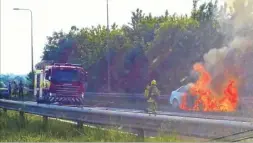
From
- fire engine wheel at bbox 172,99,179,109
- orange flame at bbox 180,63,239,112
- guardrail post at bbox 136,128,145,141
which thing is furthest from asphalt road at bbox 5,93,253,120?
guardrail post at bbox 136,128,145,141

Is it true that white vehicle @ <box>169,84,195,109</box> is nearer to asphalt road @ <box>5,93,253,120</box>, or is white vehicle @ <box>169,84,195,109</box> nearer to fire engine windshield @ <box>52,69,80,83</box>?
asphalt road @ <box>5,93,253,120</box>

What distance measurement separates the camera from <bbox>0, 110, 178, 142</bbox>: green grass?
36.4 feet

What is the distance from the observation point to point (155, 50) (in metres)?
37.1

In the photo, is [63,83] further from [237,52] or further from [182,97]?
[237,52]

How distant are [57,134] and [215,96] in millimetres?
13868

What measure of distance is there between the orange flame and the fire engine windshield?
Result: 602 centimetres

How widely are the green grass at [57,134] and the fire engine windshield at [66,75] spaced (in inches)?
455

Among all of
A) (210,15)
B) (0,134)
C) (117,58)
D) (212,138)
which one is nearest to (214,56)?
(210,15)

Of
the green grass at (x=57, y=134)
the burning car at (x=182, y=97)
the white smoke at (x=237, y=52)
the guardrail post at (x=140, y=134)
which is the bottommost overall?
the green grass at (x=57, y=134)

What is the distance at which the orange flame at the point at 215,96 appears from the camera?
2503 cm

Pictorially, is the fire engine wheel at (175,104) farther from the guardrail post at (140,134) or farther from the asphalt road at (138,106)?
the guardrail post at (140,134)

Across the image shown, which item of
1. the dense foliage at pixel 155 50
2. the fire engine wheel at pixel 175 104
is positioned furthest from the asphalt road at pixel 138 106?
the dense foliage at pixel 155 50

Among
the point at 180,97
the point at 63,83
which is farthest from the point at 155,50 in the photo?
the point at 63,83

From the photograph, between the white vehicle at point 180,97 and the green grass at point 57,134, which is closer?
the green grass at point 57,134
